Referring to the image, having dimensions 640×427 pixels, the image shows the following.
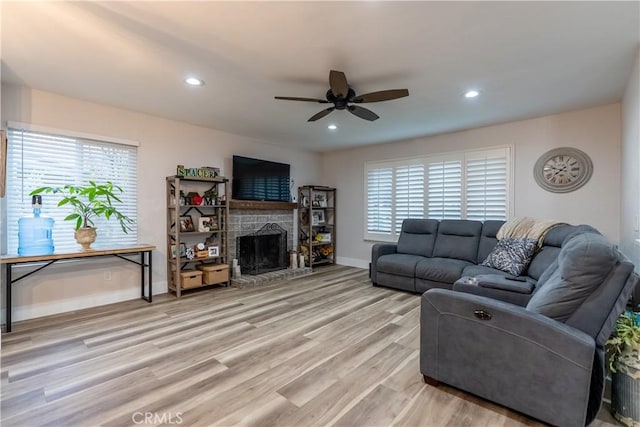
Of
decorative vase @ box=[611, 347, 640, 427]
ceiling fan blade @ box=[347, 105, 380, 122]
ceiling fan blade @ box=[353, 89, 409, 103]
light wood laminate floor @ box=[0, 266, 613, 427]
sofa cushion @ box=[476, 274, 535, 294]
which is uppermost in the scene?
ceiling fan blade @ box=[353, 89, 409, 103]

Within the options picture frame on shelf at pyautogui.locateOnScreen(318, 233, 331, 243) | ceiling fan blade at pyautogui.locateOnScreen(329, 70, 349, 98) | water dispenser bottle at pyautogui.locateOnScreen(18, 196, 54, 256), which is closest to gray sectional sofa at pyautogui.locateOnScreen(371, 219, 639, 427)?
ceiling fan blade at pyautogui.locateOnScreen(329, 70, 349, 98)

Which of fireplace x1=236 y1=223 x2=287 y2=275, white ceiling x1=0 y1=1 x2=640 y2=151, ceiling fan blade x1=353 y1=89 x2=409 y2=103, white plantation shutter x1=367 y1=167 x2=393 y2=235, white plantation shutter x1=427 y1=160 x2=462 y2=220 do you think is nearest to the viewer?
white ceiling x1=0 y1=1 x2=640 y2=151

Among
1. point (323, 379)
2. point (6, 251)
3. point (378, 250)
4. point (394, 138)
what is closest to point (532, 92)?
point (394, 138)

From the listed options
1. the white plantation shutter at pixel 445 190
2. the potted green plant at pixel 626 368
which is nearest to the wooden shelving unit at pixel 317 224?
the white plantation shutter at pixel 445 190

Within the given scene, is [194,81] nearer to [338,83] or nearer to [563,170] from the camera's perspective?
[338,83]

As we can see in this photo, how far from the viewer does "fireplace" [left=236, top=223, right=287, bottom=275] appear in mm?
5152

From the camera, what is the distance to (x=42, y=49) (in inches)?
93.9

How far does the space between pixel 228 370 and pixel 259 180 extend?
140 inches

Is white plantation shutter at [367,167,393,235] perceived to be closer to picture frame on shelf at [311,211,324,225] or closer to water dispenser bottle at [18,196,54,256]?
picture frame on shelf at [311,211,324,225]

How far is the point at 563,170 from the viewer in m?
3.88

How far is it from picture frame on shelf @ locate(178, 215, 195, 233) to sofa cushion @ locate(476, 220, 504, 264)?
13.6 feet

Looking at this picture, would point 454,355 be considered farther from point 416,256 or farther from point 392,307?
Result: point 416,256

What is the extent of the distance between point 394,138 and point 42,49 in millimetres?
4585

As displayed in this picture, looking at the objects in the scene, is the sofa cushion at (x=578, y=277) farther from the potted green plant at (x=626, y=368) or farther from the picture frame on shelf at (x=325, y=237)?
the picture frame on shelf at (x=325, y=237)
